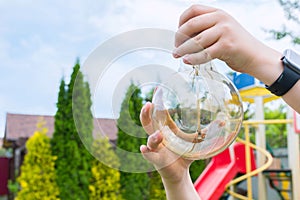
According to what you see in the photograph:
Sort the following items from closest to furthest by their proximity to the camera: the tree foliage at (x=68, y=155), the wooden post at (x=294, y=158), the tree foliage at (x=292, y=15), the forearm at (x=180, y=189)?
the forearm at (x=180, y=189)
the wooden post at (x=294, y=158)
the tree foliage at (x=68, y=155)
the tree foliage at (x=292, y=15)

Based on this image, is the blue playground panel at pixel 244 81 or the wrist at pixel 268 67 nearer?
the wrist at pixel 268 67

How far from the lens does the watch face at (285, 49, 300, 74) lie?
1.98 feet

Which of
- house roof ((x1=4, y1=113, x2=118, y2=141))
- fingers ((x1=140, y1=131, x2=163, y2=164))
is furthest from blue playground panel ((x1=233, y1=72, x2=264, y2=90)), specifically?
fingers ((x1=140, y1=131, x2=163, y2=164))

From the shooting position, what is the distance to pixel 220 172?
4.02 m

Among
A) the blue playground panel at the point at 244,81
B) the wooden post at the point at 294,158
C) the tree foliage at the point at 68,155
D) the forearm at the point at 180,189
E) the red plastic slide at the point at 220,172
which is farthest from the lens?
the tree foliage at the point at 68,155

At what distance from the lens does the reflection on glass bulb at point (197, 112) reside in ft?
2.16

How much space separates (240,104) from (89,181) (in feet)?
12.7

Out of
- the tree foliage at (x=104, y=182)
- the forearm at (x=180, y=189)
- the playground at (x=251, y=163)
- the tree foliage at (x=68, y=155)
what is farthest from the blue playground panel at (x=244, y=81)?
the forearm at (x=180, y=189)

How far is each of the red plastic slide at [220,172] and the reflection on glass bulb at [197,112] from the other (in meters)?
3.06

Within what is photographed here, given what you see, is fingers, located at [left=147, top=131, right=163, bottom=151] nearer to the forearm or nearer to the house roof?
the forearm

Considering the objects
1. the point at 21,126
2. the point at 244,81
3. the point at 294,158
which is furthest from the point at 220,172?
the point at 21,126

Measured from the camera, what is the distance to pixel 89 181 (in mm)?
4438

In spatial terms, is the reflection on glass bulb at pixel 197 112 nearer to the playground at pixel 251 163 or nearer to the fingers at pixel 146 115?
the fingers at pixel 146 115

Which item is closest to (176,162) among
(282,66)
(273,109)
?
(282,66)
